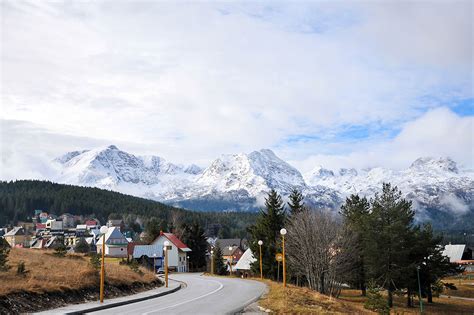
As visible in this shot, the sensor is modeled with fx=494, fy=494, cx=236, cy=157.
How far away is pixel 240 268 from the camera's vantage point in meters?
82.8

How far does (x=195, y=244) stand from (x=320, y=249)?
51907mm

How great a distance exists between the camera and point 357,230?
159ft

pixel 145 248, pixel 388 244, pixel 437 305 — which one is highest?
pixel 388 244

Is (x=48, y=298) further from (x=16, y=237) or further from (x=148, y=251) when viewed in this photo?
(x=16, y=237)

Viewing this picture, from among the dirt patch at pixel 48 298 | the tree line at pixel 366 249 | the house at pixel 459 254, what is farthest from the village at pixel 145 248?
the house at pixel 459 254

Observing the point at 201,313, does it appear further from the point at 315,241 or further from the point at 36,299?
the point at 315,241

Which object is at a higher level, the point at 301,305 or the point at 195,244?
the point at 195,244

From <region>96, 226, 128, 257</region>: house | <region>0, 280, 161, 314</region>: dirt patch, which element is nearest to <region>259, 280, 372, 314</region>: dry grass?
<region>0, 280, 161, 314</region>: dirt patch

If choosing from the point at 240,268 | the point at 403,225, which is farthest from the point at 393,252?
the point at 240,268

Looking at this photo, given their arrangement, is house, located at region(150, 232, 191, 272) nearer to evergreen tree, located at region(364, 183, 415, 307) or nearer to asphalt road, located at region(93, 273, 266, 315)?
evergreen tree, located at region(364, 183, 415, 307)

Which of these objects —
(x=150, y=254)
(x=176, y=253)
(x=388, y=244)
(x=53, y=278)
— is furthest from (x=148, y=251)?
(x=53, y=278)

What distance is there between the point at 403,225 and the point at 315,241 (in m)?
8.72

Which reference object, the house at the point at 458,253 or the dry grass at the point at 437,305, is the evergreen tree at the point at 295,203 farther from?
the house at the point at 458,253

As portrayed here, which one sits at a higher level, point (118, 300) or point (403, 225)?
point (403, 225)
